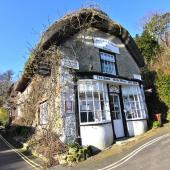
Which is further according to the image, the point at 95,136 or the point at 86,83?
the point at 86,83

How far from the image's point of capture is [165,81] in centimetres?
1627

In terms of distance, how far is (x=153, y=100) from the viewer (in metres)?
17.1

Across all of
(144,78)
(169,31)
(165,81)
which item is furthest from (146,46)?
(165,81)

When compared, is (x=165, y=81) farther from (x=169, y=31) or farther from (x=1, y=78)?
(x=1, y=78)

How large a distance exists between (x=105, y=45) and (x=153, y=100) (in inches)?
226

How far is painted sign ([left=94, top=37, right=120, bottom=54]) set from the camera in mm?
13898

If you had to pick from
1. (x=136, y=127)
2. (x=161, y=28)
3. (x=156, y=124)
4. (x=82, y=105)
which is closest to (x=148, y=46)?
(x=161, y=28)

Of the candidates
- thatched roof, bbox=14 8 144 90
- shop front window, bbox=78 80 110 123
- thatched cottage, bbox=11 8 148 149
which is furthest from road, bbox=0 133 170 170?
thatched roof, bbox=14 8 144 90

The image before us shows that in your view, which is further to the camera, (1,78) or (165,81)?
(1,78)

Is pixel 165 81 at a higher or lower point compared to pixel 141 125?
higher

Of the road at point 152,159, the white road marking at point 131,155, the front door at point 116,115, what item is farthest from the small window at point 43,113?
the road at point 152,159

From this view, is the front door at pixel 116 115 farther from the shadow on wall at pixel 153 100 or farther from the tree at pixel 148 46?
the tree at pixel 148 46

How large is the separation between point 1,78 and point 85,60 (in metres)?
38.9

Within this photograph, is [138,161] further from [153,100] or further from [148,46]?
[148,46]
